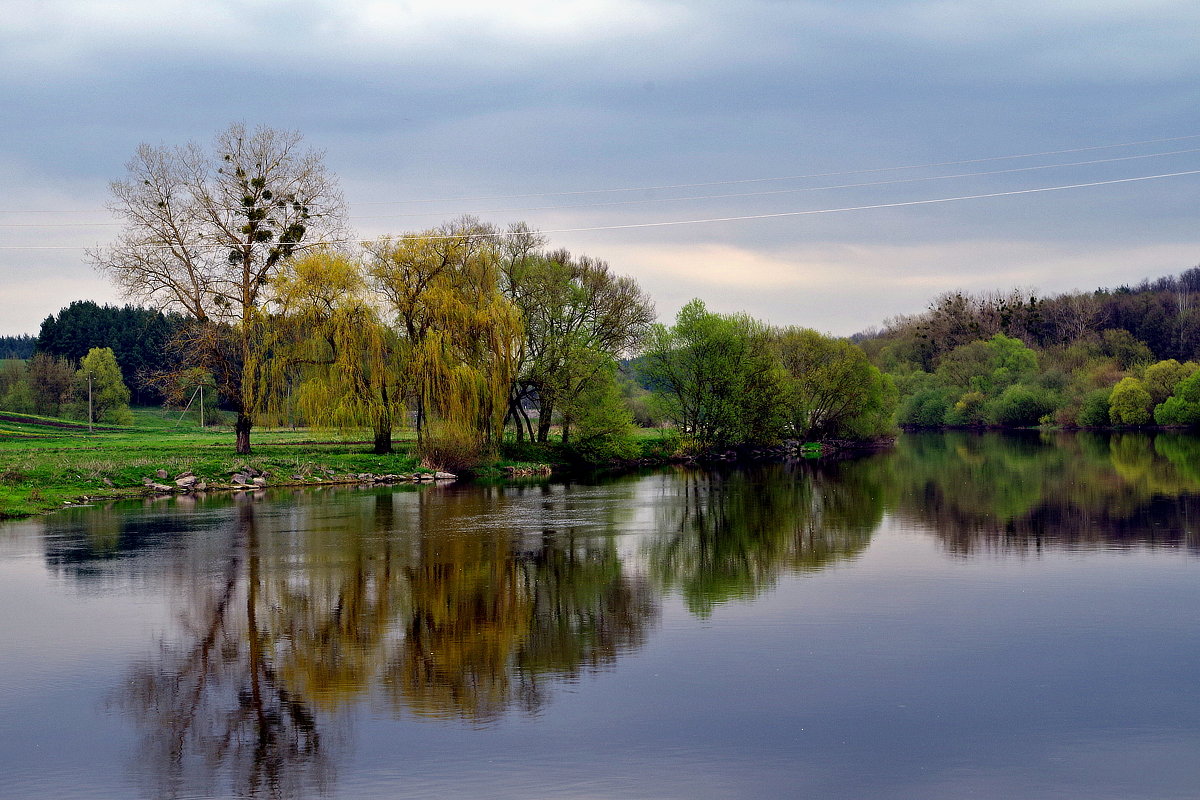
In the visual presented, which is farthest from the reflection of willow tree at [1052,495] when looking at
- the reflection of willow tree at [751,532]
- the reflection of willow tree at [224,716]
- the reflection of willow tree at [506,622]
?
the reflection of willow tree at [224,716]

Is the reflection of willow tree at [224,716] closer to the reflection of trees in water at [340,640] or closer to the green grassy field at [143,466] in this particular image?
the reflection of trees in water at [340,640]

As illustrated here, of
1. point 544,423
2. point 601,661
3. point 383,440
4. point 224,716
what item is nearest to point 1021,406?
point 544,423

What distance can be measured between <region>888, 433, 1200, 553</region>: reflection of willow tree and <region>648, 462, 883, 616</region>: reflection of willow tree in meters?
1.91

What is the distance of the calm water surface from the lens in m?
8.43

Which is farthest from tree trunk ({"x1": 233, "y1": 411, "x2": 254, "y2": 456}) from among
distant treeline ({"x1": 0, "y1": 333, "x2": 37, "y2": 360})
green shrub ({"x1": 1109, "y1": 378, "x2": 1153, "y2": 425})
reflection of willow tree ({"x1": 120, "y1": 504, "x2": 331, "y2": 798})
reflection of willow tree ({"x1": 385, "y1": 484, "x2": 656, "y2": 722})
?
distant treeline ({"x1": 0, "y1": 333, "x2": 37, "y2": 360})

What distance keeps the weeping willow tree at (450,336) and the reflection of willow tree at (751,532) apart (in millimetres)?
9055

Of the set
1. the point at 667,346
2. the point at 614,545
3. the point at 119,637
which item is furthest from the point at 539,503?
the point at 667,346

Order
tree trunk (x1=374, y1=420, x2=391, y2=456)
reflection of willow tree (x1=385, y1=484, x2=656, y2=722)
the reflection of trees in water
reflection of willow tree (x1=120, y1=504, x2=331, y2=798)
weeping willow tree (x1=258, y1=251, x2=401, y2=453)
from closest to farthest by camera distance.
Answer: reflection of willow tree (x1=120, y1=504, x2=331, y2=798), the reflection of trees in water, reflection of willow tree (x1=385, y1=484, x2=656, y2=722), weeping willow tree (x1=258, y1=251, x2=401, y2=453), tree trunk (x1=374, y1=420, x2=391, y2=456)

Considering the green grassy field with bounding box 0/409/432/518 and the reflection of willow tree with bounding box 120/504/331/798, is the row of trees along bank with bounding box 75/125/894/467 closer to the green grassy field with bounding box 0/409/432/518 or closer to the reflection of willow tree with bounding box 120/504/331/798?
the green grassy field with bounding box 0/409/432/518

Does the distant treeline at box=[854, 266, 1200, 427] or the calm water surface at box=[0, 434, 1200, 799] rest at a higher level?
the distant treeline at box=[854, 266, 1200, 427]

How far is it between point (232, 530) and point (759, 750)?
18.5 m

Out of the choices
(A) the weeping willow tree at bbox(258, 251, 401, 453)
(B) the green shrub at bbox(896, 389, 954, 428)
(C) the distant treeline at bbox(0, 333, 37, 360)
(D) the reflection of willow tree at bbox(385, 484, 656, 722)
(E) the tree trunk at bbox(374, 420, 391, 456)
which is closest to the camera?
(D) the reflection of willow tree at bbox(385, 484, 656, 722)

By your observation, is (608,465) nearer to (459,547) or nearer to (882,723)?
(459,547)

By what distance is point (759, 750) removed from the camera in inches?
348
